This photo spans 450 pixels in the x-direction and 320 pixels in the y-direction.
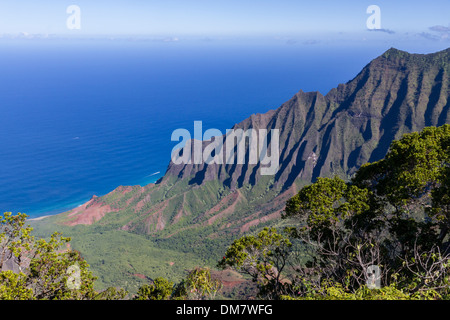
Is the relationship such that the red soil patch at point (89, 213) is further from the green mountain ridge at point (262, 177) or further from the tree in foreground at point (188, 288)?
the tree in foreground at point (188, 288)

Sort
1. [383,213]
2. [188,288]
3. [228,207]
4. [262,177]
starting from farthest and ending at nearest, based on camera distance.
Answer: [262,177] → [228,207] → [188,288] → [383,213]

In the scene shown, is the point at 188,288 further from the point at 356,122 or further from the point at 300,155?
the point at 356,122

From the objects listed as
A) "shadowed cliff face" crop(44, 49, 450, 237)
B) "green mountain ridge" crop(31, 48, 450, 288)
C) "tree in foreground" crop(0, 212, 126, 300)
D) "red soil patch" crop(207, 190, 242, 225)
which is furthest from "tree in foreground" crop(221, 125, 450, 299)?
"red soil patch" crop(207, 190, 242, 225)

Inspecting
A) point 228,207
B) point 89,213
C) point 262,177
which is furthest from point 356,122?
point 89,213
